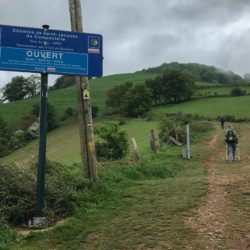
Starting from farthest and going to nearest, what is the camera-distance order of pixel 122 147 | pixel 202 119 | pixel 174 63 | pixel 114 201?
pixel 174 63 → pixel 202 119 → pixel 122 147 → pixel 114 201

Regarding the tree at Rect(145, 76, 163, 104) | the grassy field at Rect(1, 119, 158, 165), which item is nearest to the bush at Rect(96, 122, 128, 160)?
the grassy field at Rect(1, 119, 158, 165)

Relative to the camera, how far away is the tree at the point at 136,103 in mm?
78312

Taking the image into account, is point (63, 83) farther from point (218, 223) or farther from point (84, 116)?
point (218, 223)

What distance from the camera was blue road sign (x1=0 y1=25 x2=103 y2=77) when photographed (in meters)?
8.92

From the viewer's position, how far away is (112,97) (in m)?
91.6

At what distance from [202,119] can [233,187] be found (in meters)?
57.5

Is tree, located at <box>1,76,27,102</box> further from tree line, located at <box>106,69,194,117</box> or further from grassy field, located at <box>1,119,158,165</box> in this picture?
grassy field, located at <box>1,119,158,165</box>

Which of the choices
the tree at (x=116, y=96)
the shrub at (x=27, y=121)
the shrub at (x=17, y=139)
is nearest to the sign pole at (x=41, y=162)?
the shrub at (x=17, y=139)

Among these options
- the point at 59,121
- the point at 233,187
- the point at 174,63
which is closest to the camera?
the point at 233,187

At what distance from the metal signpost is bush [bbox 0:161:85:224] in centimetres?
33

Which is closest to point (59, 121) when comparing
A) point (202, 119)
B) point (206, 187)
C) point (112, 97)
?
point (112, 97)

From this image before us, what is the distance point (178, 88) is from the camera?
8900 cm

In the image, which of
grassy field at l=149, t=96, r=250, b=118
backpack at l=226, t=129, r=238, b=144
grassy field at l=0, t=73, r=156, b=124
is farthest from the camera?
grassy field at l=0, t=73, r=156, b=124

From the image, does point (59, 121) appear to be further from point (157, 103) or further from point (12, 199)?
point (12, 199)
